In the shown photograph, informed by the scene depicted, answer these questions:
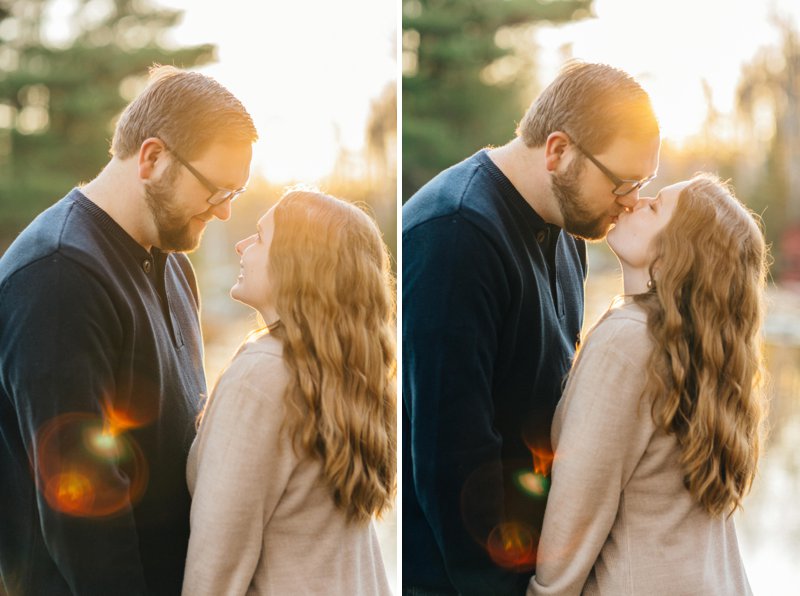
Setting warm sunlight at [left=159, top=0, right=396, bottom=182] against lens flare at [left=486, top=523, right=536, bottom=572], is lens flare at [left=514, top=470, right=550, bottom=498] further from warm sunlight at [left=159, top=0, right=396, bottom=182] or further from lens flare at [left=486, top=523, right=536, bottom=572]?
warm sunlight at [left=159, top=0, right=396, bottom=182]

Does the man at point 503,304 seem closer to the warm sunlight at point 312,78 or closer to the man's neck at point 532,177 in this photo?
the man's neck at point 532,177

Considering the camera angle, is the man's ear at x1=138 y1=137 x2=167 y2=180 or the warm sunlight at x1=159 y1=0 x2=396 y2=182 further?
the warm sunlight at x1=159 y1=0 x2=396 y2=182

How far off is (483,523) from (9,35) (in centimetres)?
479

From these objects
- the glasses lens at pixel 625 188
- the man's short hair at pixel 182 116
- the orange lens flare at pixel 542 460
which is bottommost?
the orange lens flare at pixel 542 460

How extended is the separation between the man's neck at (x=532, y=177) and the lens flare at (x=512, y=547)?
22.7 inches

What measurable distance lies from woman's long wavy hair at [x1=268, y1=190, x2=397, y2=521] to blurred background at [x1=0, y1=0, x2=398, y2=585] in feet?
0.82

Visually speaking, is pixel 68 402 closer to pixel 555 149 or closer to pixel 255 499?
pixel 255 499

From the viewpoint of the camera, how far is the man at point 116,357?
136 centimetres

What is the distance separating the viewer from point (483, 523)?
5.65 feet

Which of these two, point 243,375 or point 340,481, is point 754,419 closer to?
point 340,481

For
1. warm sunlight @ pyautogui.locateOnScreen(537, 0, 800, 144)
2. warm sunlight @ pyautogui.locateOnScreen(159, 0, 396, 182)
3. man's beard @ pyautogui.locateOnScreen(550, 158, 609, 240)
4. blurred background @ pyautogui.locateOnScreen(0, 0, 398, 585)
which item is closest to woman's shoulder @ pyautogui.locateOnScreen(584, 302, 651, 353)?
man's beard @ pyautogui.locateOnScreen(550, 158, 609, 240)

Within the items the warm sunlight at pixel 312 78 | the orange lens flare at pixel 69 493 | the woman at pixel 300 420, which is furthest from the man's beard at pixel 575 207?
the warm sunlight at pixel 312 78

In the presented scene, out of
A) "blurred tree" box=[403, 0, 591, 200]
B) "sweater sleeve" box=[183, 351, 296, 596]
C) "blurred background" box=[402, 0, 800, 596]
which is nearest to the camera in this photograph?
"sweater sleeve" box=[183, 351, 296, 596]

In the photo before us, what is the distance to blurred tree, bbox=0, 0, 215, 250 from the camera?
550 cm
